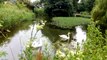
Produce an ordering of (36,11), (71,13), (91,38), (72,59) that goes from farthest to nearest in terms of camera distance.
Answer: (36,11) < (71,13) < (91,38) < (72,59)

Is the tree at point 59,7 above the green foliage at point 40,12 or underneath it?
above

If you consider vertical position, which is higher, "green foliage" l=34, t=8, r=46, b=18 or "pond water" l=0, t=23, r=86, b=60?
"pond water" l=0, t=23, r=86, b=60

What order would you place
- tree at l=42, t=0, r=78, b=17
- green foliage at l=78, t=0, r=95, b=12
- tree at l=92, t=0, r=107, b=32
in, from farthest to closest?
green foliage at l=78, t=0, r=95, b=12 < tree at l=42, t=0, r=78, b=17 < tree at l=92, t=0, r=107, b=32

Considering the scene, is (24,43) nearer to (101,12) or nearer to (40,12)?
(101,12)

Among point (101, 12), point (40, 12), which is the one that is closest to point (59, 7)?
point (40, 12)

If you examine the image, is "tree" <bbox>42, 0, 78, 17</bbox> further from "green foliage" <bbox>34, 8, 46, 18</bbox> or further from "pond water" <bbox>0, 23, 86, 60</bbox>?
"pond water" <bbox>0, 23, 86, 60</bbox>

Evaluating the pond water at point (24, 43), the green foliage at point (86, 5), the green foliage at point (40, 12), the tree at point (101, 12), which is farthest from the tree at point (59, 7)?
the pond water at point (24, 43)

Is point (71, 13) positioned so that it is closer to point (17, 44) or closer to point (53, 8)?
point (53, 8)

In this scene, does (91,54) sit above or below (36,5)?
above

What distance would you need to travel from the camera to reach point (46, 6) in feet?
105

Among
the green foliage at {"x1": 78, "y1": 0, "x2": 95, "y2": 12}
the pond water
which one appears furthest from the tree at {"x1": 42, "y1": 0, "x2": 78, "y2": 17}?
the pond water

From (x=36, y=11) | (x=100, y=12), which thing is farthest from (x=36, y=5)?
(x=100, y=12)

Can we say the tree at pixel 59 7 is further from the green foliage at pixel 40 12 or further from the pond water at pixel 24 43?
the pond water at pixel 24 43

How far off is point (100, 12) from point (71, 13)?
1744 cm
